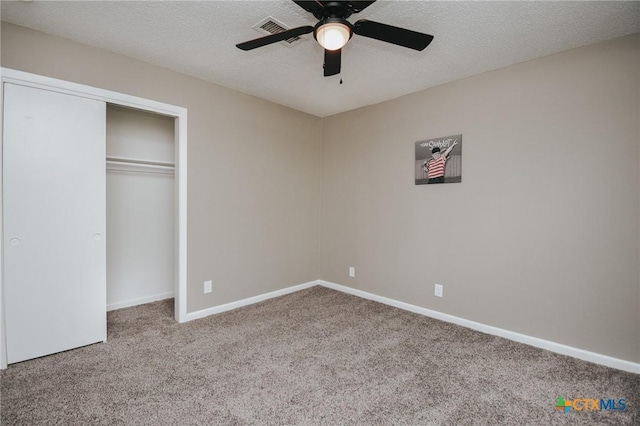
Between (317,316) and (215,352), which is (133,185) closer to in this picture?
(215,352)

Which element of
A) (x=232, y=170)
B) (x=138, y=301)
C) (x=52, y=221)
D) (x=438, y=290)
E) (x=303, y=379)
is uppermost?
(x=232, y=170)

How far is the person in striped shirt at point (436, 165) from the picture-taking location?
323 cm

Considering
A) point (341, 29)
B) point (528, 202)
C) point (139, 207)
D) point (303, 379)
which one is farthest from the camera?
point (139, 207)

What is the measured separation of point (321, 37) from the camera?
1801 mm

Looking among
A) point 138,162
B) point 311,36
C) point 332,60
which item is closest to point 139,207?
point 138,162

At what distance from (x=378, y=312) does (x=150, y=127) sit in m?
3.42

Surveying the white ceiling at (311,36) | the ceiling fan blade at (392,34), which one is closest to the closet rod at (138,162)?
the white ceiling at (311,36)

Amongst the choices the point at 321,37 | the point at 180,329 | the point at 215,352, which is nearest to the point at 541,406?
the point at 215,352

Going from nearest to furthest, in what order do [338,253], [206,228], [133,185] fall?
[206,228]
[133,185]
[338,253]

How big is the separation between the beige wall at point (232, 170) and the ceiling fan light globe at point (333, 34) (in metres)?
1.92

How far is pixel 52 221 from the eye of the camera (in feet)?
7.93

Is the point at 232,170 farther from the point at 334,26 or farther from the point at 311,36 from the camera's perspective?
the point at 334,26

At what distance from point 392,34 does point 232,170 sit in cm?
231

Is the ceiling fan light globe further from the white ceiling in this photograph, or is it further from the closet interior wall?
the closet interior wall
